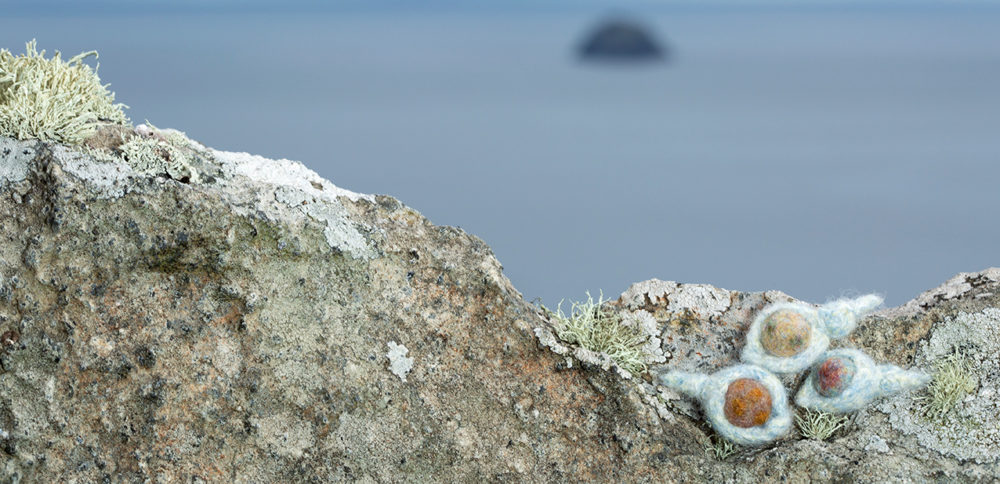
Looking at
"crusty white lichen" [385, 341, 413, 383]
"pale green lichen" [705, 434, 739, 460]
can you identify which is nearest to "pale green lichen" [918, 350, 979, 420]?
"pale green lichen" [705, 434, 739, 460]

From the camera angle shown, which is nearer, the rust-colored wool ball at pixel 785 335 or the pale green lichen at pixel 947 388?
the pale green lichen at pixel 947 388

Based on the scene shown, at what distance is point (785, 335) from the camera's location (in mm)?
4965

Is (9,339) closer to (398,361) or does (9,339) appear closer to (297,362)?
(297,362)

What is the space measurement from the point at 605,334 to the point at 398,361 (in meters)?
1.03

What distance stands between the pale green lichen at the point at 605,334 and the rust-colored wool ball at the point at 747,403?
433 millimetres

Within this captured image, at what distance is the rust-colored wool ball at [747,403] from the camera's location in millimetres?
4809

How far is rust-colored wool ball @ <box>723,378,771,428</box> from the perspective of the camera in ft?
15.8

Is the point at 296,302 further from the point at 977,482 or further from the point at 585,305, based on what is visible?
the point at 977,482

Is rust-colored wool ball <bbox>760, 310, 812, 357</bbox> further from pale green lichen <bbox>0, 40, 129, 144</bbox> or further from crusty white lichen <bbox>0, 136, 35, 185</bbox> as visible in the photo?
crusty white lichen <bbox>0, 136, 35, 185</bbox>

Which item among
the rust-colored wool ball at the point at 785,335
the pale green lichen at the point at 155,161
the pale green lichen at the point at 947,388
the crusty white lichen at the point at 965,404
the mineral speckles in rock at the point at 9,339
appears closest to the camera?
the mineral speckles in rock at the point at 9,339

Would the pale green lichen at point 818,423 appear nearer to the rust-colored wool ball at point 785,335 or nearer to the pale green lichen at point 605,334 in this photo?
the rust-colored wool ball at point 785,335

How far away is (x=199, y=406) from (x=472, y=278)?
1.28m

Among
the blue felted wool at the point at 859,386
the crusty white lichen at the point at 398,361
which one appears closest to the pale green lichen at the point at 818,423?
the blue felted wool at the point at 859,386

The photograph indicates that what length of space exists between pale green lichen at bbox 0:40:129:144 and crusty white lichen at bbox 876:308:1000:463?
3.83 metres
